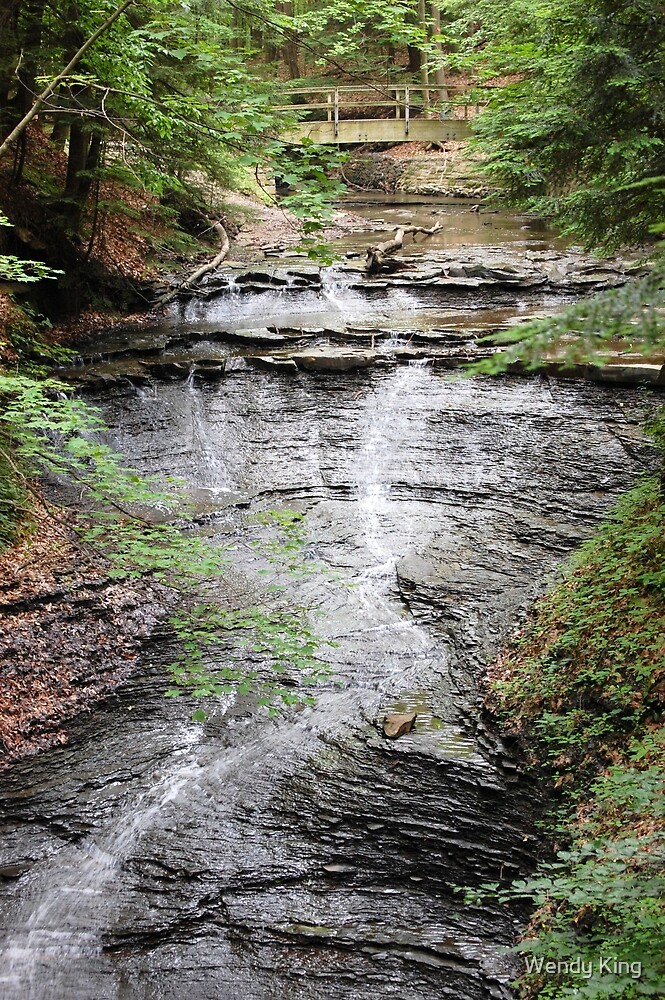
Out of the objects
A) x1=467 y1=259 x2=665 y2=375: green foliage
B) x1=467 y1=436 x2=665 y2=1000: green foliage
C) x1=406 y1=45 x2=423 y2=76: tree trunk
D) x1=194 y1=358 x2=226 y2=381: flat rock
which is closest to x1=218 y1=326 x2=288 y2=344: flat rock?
x1=194 y1=358 x2=226 y2=381: flat rock

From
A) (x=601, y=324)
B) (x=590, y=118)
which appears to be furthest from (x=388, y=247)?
(x=601, y=324)

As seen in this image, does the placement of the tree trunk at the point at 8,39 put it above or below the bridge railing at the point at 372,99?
below

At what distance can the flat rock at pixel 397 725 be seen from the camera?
6191mm

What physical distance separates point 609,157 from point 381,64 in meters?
28.9

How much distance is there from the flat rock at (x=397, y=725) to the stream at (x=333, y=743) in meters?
0.08

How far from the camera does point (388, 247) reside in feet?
60.7

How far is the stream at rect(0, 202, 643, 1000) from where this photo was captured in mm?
4531

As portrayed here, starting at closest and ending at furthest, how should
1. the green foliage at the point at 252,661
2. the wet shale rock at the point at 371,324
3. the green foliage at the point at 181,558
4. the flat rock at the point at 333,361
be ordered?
the green foliage at the point at 181,558 < the green foliage at the point at 252,661 < the wet shale rock at the point at 371,324 < the flat rock at the point at 333,361

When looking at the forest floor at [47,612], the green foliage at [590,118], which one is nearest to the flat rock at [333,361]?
the forest floor at [47,612]

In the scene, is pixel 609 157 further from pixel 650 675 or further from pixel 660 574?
pixel 650 675

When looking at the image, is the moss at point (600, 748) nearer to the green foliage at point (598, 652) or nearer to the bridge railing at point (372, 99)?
the green foliage at point (598, 652)

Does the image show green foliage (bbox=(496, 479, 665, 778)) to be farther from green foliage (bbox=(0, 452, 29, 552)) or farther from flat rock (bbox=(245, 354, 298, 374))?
flat rock (bbox=(245, 354, 298, 374))

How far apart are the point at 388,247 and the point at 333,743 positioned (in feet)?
49.0

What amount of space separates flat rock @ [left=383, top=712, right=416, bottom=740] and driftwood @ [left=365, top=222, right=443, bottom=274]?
42.9ft
